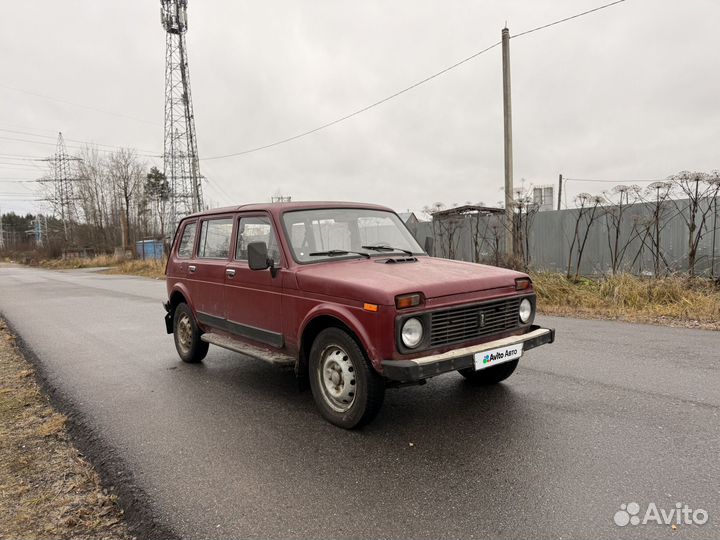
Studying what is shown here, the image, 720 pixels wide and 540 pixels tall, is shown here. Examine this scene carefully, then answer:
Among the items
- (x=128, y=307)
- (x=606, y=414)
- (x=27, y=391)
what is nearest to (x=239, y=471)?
(x=606, y=414)

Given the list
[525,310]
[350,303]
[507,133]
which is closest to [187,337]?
[350,303]

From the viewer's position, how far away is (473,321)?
3809 millimetres

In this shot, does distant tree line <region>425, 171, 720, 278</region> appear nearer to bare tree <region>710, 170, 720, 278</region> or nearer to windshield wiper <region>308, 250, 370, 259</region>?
bare tree <region>710, 170, 720, 278</region>

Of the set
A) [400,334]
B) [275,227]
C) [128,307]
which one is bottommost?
[128,307]

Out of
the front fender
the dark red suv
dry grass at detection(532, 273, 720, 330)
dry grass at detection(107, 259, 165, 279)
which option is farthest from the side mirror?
dry grass at detection(107, 259, 165, 279)

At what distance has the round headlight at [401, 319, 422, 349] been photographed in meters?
3.43

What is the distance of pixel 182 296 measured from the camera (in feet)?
20.4

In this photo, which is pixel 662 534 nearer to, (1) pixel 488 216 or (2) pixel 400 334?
(2) pixel 400 334

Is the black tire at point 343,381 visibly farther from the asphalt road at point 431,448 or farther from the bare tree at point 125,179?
the bare tree at point 125,179

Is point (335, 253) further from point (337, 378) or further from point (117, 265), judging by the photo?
point (117, 265)

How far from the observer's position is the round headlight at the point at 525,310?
424 cm

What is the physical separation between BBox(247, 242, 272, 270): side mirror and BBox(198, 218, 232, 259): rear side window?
1.09 meters

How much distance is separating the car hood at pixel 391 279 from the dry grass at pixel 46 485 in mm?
2026

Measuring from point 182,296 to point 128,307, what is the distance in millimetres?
6641
